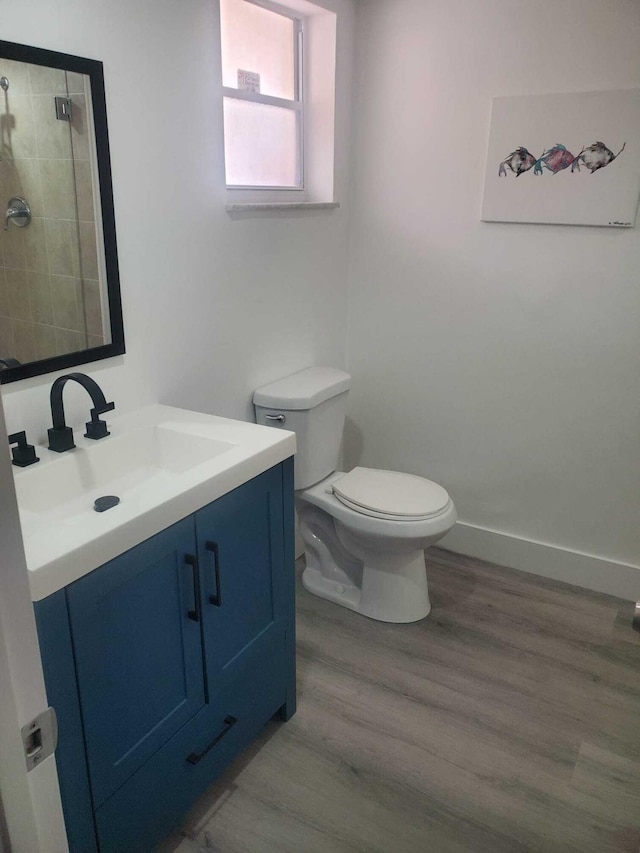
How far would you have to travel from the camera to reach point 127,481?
1688mm

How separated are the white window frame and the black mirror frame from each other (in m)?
0.56

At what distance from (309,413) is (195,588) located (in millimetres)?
991

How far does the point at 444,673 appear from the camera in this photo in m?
2.20

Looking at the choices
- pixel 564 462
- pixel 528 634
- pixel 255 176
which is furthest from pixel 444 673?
pixel 255 176

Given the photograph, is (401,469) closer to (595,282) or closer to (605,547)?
(605,547)

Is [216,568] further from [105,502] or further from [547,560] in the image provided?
[547,560]

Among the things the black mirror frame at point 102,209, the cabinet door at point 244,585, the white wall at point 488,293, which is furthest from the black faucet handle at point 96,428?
the white wall at point 488,293

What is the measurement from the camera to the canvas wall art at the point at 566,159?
2191mm

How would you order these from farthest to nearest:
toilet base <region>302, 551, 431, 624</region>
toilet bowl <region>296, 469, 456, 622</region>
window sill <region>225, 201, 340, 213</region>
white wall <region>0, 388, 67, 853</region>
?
1. toilet base <region>302, 551, 431, 624</region>
2. toilet bowl <region>296, 469, 456, 622</region>
3. window sill <region>225, 201, 340, 213</region>
4. white wall <region>0, 388, 67, 853</region>

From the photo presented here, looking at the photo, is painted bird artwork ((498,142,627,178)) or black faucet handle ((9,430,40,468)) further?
painted bird artwork ((498,142,627,178))

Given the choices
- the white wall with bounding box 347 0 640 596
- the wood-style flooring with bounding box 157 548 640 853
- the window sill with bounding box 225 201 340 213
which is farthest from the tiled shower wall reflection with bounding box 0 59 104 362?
the white wall with bounding box 347 0 640 596

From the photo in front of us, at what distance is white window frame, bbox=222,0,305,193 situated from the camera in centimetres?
222

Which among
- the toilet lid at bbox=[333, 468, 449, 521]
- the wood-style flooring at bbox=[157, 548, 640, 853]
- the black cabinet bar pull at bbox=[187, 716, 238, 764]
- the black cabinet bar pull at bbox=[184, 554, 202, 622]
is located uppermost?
the black cabinet bar pull at bbox=[184, 554, 202, 622]

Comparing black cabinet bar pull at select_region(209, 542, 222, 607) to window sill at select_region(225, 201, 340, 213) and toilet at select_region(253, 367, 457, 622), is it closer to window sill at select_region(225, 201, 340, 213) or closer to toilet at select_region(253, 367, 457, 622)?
toilet at select_region(253, 367, 457, 622)
